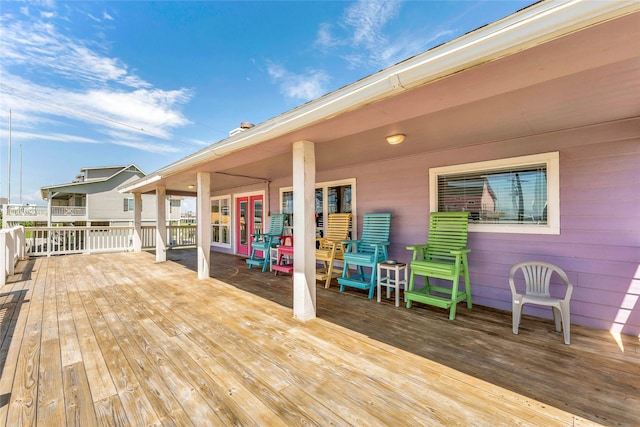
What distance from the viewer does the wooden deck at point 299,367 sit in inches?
61.1

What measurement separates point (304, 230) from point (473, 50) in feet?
7.23

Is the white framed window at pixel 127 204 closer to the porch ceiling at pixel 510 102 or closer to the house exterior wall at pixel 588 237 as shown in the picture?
the porch ceiling at pixel 510 102

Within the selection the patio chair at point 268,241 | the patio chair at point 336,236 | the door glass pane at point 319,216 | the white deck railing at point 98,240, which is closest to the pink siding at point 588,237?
the patio chair at point 336,236

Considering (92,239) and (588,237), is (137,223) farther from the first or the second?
(588,237)

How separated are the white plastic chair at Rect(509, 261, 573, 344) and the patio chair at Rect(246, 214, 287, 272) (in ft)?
13.7

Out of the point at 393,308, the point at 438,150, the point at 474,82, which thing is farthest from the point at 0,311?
the point at 438,150

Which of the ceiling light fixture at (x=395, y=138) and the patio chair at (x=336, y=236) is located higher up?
the ceiling light fixture at (x=395, y=138)

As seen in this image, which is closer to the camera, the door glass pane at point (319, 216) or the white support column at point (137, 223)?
the door glass pane at point (319, 216)

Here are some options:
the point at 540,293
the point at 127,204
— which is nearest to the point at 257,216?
the point at 540,293

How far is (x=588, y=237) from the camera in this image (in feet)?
9.30

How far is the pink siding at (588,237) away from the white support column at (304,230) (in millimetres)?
2258

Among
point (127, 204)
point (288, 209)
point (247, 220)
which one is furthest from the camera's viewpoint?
point (127, 204)

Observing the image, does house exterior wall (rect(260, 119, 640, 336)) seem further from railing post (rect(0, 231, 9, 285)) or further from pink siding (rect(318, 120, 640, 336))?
railing post (rect(0, 231, 9, 285))

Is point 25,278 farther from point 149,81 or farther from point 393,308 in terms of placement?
point 149,81
